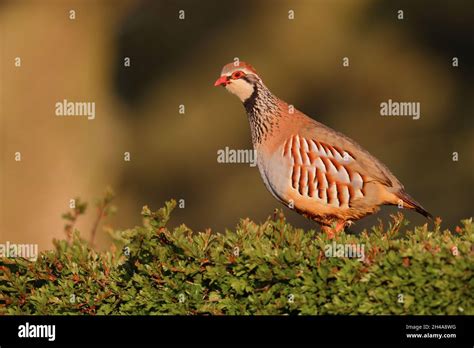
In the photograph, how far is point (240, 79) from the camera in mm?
9266

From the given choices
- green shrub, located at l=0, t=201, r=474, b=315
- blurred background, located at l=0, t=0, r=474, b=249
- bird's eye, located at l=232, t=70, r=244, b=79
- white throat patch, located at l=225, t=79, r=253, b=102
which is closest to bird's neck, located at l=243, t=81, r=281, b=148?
white throat patch, located at l=225, t=79, r=253, b=102

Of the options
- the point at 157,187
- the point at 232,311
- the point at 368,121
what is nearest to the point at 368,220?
the point at 368,121

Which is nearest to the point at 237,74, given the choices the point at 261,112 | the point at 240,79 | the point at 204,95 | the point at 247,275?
the point at 240,79

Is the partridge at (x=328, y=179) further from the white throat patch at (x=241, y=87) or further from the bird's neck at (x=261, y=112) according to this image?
the white throat patch at (x=241, y=87)

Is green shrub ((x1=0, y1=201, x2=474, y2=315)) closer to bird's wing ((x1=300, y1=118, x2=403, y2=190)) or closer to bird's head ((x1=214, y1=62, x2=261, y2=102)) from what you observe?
bird's wing ((x1=300, y1=118, x2=403, y2=190))

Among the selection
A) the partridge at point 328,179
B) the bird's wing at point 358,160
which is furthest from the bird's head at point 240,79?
the bird's wing at point 358,160

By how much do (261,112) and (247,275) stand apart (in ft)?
9.42

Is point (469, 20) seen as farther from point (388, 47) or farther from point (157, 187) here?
point (157, 187)

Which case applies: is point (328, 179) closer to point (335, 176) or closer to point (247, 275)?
point (335, 176)

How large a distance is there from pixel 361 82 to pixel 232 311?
12643 millimetres

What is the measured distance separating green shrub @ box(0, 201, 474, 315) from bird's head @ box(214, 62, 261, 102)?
239 centimetres

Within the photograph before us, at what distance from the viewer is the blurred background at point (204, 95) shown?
18.6 m
